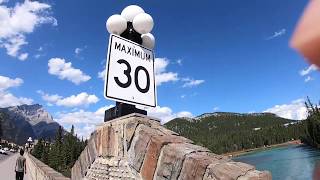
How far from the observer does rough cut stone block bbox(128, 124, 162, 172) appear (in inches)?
167

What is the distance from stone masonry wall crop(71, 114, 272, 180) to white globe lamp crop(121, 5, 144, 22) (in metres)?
1.75

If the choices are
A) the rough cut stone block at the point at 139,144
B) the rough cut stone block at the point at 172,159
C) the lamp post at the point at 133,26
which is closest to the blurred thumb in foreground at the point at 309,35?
the rough cut stone block at the point at 172,159

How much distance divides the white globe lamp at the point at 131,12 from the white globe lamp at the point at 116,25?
0.18 meters

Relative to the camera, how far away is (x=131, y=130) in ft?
15.2

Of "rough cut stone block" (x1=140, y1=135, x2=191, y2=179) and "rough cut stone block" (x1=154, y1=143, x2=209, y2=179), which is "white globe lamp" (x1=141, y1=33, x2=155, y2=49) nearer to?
"rough cut stone block" (x1=140, y1=135, x2=191, y2=179)

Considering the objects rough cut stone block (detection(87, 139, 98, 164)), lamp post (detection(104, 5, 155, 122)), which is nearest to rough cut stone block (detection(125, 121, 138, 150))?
lamp post (detection(104, 5, 155, 122))

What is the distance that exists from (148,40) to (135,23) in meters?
0.33

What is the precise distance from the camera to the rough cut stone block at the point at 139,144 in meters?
4.25

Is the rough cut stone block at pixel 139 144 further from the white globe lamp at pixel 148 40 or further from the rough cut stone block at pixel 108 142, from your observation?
the white globe lamp at pixel 148 40

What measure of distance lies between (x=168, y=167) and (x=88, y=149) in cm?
281

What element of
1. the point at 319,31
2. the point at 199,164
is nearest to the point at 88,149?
the point at 199,164

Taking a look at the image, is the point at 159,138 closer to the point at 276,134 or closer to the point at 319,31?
the point at 319,31

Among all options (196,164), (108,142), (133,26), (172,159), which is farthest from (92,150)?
(196,164)

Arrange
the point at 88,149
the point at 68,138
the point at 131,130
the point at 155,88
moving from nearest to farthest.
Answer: the point at 131,130 < the point at 155,88 < the point at 88,149 < the point at 68,138
